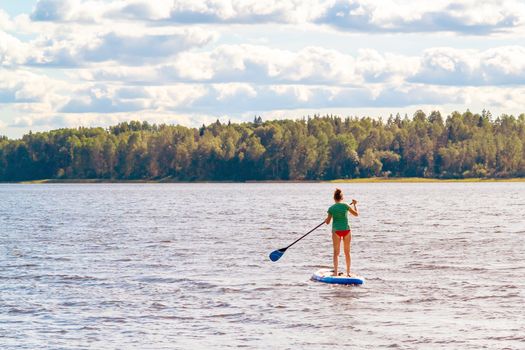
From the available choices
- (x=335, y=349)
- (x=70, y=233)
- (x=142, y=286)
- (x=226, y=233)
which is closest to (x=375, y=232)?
(x=226, y=233)

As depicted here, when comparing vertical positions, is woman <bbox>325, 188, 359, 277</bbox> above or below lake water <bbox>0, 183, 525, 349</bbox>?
above

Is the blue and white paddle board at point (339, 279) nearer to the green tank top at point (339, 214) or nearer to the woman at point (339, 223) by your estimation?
the woman at point (339, 223)

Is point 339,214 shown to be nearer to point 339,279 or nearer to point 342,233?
point 342,233

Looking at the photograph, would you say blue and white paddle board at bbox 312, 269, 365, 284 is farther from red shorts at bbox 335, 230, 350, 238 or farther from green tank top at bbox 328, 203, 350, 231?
green tank top at bbox 328, 203, 350, 231

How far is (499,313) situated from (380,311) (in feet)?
8.78

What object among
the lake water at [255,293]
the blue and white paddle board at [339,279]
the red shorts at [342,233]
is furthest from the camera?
the red shorts at [342,233]

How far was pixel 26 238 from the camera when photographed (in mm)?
52531

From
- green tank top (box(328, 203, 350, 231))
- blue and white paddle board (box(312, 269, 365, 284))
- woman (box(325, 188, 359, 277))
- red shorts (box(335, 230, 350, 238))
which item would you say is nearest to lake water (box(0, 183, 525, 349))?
blue and white paddle board (box(312, 269, 365, 284))

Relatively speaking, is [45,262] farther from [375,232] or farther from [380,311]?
[375,232]

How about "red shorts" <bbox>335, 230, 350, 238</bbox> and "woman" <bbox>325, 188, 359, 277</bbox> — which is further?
"red shorts" <bbox>335, 230, 350, 238</bbox>

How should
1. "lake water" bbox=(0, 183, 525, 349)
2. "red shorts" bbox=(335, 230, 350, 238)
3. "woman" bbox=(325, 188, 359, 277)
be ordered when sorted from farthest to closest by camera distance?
"red shorts" bbox=(335, 230, 350, 238)
"woman" bbox=(325, 188, 359, 277)
"lake water" bbox=(0, 183, 525, 349)

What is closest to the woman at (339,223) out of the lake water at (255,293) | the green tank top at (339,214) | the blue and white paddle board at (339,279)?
the green tank top at (339,214)

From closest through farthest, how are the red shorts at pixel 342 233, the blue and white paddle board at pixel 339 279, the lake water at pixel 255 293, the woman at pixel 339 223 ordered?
the lake water at pixel 255 293, the blue and white paddle board at pixel 339 279, the woman at pixel 339 223, the red shorts at pixel 342 233

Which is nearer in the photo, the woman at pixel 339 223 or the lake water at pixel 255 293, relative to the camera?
the lake water at pixel 255 293
